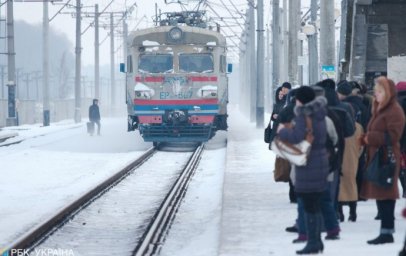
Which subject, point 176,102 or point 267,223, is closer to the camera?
point 267,223

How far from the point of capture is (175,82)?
2753 cm

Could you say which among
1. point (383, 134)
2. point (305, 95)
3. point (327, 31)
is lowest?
point (383, 134)

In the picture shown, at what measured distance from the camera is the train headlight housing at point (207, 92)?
27500 mm

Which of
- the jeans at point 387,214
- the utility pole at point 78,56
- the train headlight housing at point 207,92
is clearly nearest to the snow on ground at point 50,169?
the train headlight housing at point 207,92

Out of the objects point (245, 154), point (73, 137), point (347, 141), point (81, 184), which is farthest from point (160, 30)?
point (347, 141)

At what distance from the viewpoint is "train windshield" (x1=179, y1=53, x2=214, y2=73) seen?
27703mm

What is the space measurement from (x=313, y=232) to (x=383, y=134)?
1220 millimetres

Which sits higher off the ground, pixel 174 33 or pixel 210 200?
pixel 174 33

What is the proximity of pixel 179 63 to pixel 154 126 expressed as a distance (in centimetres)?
190

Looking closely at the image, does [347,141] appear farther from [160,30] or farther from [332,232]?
[160,30]

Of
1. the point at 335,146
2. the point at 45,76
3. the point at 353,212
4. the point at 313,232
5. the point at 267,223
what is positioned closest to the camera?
the point at 313,232

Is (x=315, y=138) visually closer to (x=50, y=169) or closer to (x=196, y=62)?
(x=50, y=169)

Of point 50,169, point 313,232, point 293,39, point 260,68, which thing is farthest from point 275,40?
point 313,232

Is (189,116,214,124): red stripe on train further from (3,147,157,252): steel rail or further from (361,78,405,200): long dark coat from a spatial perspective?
(361,78,405,200): long dark coat
